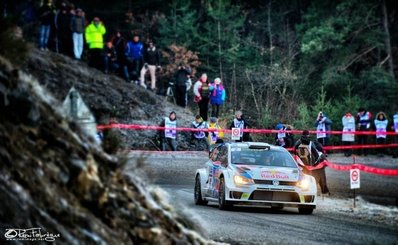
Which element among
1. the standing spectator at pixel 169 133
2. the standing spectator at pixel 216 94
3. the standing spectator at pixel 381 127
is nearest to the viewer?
the standing spectator at pixel 169 133

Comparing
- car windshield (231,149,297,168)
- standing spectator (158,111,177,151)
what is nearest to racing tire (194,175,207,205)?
car windshield (231,149,297,168)

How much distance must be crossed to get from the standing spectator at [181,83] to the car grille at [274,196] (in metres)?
17.9

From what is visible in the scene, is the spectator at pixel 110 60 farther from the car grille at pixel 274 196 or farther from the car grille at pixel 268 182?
the car grille at pixel 274 196

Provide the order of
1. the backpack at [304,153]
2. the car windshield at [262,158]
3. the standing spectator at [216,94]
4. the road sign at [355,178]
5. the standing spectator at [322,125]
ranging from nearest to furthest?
the road sign at [355,178] → the car windshield at [262,158] → the backpack at [304,153] → the standing spectator at [322,125] → the standing spectator at [216,94]

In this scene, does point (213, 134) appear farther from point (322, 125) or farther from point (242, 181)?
point (242, 181)

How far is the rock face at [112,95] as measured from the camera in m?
34.1

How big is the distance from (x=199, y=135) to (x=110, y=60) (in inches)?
268

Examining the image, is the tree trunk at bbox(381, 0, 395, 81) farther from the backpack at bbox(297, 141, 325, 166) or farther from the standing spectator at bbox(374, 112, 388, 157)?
→ the backpack at bbox(297, 141, 325, 166)

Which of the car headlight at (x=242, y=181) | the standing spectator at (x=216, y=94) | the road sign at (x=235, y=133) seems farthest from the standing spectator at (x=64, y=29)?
the car headlight at (x=242, y=181)

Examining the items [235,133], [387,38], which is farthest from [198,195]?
[387,38]

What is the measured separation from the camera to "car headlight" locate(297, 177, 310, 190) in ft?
62.5

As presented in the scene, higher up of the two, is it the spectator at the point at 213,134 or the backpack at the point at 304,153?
the spectator at the point at 213,134

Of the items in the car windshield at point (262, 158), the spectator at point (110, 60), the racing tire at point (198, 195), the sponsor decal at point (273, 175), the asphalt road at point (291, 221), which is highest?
the spectator at point (110, 60)

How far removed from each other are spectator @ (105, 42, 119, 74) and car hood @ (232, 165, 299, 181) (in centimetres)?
1783
